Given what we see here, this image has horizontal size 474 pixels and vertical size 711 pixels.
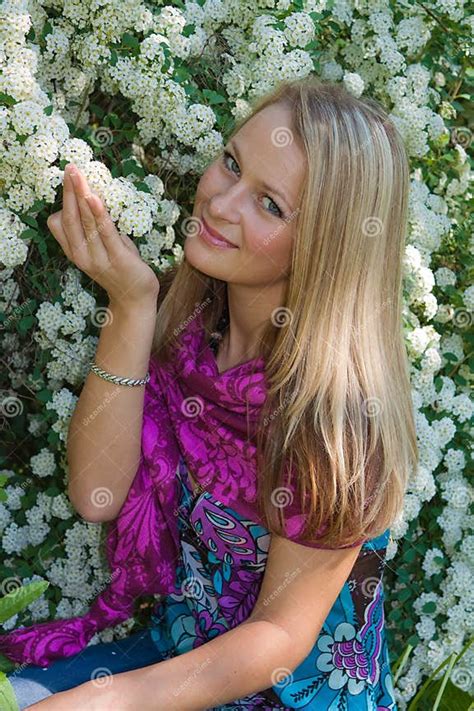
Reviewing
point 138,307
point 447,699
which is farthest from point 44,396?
point 447,699

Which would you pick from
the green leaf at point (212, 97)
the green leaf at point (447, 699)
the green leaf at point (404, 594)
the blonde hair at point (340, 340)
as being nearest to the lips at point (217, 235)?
the blonde hair at point (340, 340)

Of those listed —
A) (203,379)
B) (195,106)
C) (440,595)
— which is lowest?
(440,595)

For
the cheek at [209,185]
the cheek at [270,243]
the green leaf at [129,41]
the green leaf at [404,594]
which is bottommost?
the green leaf at [404,594]

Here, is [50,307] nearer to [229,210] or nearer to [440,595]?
[229,210]

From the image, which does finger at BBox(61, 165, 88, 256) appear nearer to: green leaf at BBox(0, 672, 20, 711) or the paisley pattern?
the paisley pattern

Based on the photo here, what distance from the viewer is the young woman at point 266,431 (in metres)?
1.54

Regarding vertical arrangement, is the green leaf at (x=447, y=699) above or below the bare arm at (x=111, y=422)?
below

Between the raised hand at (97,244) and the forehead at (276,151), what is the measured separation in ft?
0.86

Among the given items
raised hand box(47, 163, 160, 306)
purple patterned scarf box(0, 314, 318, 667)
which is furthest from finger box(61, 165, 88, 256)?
purple patterned scarf box(0, 314, 318, 667)

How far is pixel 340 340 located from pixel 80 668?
792 millimetres

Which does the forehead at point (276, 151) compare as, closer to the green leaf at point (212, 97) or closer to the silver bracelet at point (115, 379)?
the green leaf at point (212, 97)

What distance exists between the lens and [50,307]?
1.91 m

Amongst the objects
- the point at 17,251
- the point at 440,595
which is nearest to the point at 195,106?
the point at 17,251

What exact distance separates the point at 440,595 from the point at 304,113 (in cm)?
141
